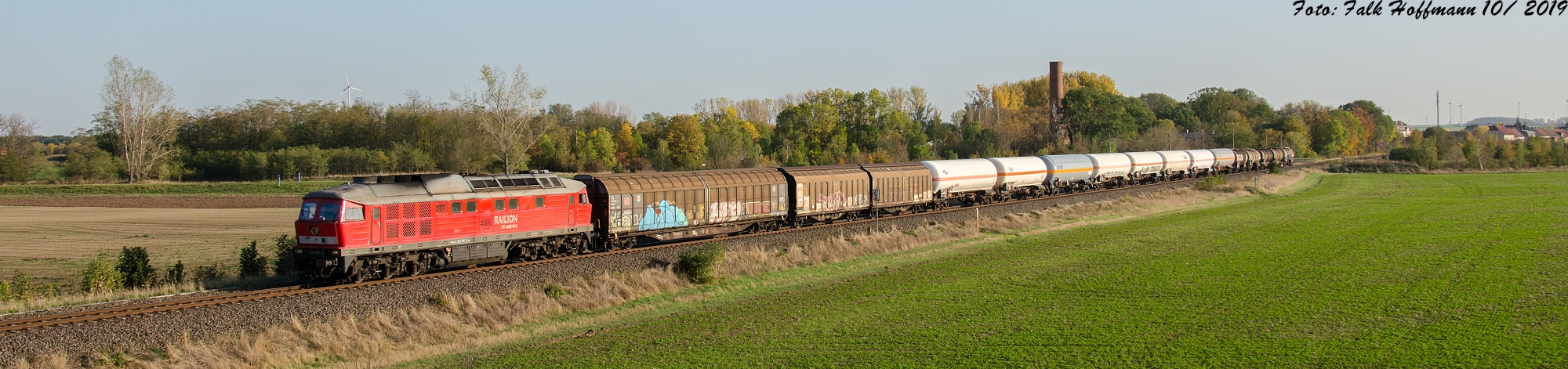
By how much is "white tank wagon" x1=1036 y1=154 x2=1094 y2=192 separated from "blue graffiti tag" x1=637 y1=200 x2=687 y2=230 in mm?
30833

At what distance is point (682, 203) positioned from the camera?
3067 cm

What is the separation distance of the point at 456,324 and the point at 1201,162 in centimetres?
6977

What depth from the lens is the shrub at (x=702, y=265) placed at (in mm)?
23906

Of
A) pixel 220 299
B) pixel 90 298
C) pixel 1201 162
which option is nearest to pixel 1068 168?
pixel 1201 162

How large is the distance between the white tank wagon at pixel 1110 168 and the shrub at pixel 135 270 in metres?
51.7

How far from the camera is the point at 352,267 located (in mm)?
21734

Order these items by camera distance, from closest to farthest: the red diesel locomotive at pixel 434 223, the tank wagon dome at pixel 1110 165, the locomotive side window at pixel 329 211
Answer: the locomotive side window at pixel 329 211 → the red diesel locomotive at pixel 434 223 → the tank wagon dome at pixel 1110 165

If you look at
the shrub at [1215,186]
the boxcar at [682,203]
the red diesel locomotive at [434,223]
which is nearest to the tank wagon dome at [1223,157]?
the shrub at [1215,186]

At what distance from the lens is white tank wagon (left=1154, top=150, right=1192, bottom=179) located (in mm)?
68750

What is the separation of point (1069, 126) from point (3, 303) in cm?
10658

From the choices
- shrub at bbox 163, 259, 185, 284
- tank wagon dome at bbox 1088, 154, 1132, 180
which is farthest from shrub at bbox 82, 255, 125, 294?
tank wagon dome at bbox 1088, 154, 1132, 180

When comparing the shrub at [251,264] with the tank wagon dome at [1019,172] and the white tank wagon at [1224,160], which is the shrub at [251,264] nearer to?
the tank wagon dome at [1019,172]

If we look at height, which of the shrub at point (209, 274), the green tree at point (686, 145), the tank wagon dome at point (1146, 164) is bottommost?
the shrub at point (209, 274)

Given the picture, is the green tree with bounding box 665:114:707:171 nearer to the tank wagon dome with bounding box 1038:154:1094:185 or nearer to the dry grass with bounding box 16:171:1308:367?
the tank wagon dome with bounding box 1038:154:1094:185
